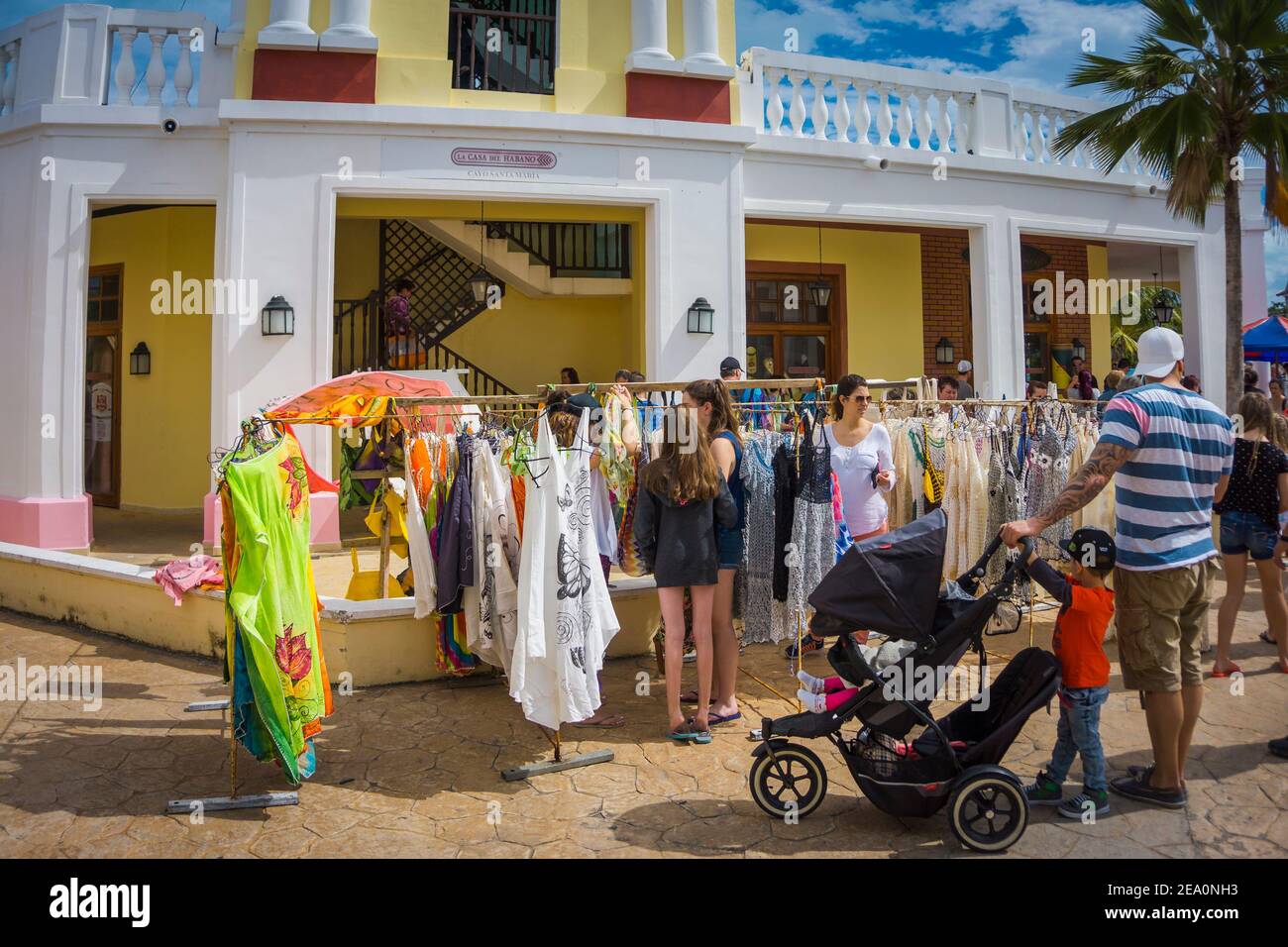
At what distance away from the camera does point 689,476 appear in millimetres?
4484

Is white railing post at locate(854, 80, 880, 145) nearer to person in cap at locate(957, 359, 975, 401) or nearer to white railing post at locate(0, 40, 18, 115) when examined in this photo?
person in cap at locate(957, 359, 975, 401)

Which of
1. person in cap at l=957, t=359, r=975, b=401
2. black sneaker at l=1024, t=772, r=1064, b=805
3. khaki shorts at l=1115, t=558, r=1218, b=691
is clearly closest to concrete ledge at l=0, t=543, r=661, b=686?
black sneaker at l=1024, t=772, r=1064, b=805

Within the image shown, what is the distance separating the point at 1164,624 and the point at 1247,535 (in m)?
2.52

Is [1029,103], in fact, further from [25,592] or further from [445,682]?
[25,592]

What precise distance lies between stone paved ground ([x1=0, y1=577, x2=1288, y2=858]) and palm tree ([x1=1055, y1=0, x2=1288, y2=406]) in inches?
264

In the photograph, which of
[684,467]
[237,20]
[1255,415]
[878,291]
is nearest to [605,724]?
[684,467]

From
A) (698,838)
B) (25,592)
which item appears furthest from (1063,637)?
(25,592)

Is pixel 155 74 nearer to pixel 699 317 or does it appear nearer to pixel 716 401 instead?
pixel 699 317

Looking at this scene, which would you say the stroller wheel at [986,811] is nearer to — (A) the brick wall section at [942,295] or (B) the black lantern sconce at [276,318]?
(B) the black lantern sconce at [276,318]

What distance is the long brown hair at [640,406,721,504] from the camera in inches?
177

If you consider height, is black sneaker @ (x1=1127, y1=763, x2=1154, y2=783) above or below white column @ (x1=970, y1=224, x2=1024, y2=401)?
below

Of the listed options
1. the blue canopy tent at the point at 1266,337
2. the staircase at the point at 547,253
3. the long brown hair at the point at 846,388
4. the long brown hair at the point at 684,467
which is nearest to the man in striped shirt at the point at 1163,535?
the long brown hair at the point at 684,467

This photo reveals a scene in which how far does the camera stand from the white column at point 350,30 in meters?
9.05
